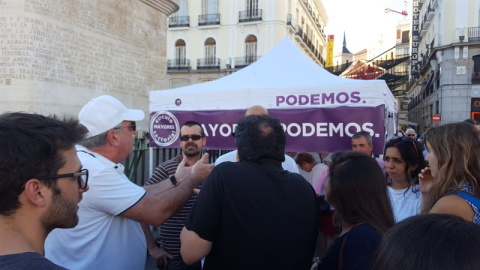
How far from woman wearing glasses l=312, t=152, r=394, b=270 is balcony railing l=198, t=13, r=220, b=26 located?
32.9 m

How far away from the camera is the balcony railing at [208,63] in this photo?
33.4 meters

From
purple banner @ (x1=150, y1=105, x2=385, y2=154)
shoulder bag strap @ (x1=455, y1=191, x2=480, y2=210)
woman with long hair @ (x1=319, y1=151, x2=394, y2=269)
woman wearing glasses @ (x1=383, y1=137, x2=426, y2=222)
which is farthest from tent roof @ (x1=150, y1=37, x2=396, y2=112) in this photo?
woman with long hair @ (x1=319, y1=151, x2=394, y2=269)

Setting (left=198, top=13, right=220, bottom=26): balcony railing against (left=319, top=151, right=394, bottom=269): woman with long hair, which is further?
(left=198, top=13, right=220, bottom=26): balcony railing

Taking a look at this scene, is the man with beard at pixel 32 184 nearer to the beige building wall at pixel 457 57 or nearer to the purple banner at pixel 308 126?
the purple banner at pixel 308 126

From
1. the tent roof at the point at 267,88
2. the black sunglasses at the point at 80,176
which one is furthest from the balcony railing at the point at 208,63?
the black sunglasses at the point at 80,176

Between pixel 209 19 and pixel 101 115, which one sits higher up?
pixel 209 19

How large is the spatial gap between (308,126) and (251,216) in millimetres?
3727

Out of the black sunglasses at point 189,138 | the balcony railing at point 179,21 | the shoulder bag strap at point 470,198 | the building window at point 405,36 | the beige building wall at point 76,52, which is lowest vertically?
the shoulder bag strap at point 470,198

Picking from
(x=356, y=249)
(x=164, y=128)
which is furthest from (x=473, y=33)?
(x=356, y=249)

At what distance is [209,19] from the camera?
110ft

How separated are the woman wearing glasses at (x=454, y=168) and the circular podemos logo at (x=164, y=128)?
14.9 ft

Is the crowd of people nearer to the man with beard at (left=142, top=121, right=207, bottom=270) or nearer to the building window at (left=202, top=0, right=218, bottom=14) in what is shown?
the man with beard at (left=142, top=121, right=207, bottom=270)

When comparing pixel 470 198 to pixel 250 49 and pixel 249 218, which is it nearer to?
pixel 249 218

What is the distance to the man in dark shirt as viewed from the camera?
5.86ft
